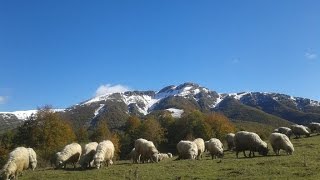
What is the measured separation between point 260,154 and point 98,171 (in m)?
18.7

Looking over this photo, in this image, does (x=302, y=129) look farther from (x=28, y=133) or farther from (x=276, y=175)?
(x=28, y=133)

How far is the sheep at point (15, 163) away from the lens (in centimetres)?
3341

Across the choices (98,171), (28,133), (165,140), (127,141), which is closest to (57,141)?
(28,133)

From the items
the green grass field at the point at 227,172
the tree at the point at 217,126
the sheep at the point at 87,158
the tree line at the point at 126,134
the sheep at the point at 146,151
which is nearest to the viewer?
the green grass field at the point at 227,172

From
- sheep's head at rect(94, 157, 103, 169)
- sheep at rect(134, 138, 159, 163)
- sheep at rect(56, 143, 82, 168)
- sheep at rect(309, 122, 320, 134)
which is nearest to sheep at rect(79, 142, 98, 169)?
sheep's head at rect(94, 157, 103, 169)

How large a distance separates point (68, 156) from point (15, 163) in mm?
8181

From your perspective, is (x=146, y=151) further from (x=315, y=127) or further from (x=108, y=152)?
(x=315, y=127)

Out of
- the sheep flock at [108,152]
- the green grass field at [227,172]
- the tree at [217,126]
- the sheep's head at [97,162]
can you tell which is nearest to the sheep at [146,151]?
the sheep flock at [108,152]

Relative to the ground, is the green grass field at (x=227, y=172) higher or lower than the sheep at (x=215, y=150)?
lower

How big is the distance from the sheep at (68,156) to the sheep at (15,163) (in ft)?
11.4

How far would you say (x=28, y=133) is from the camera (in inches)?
3770

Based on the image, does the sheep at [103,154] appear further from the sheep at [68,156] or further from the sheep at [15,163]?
the sheep at [15,163]

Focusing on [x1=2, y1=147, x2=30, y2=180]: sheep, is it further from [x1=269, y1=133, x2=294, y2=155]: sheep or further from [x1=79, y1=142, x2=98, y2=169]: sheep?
[x1=269, y1=133, x2=294, y2=155]: sheep

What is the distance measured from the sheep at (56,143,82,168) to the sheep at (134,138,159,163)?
7.25m
